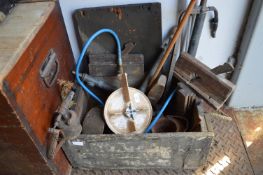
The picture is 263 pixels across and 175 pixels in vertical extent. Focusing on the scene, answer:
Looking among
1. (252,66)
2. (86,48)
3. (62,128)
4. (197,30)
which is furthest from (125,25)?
(252,66)

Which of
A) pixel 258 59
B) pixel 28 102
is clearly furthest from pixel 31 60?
pixel 258 59

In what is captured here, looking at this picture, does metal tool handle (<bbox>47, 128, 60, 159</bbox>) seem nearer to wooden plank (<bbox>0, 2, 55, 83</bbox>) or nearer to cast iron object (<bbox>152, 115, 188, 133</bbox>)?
wooden plank (<bbox>0, 2, 55, 83</bbox>)

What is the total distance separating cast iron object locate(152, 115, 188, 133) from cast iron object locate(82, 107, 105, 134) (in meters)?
0.27

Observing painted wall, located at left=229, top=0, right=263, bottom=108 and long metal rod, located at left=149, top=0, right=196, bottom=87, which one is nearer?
long metal rod, located at left=149, top=0, right=196, bottom=87

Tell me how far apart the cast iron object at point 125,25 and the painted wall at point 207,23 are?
0.03m

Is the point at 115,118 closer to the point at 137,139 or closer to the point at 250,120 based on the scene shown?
the point at 137,139

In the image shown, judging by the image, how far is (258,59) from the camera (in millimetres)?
1328

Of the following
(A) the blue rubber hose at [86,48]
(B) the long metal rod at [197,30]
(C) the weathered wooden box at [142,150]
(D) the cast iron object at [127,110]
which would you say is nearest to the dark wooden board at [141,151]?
(C) the weathered wooden box at [142,150]

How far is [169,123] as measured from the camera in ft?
4.27

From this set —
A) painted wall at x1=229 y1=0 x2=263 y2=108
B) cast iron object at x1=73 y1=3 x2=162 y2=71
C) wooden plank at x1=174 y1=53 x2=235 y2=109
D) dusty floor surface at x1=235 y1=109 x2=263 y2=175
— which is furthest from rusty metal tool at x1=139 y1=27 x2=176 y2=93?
dusty floor surface at x1=235 y1=109 x2=263 y2=175

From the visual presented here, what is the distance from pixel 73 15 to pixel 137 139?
700 mm

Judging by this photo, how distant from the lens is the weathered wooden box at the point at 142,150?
111 cm

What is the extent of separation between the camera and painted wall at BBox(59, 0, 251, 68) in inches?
47.6

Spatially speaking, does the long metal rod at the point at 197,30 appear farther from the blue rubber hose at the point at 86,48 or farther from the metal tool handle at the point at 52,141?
the metal tool handle at the point at 52,141
